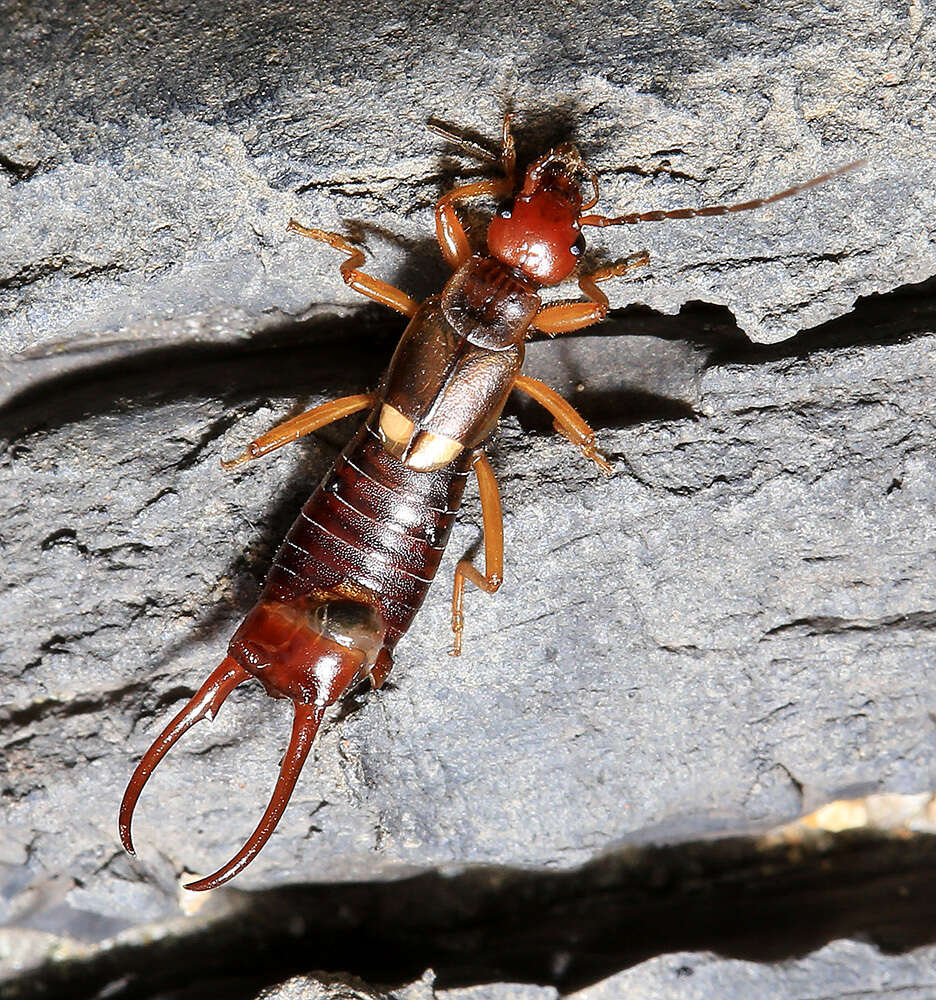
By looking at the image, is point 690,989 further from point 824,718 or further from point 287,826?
point 287,826

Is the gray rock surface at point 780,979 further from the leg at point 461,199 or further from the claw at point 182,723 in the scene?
the leg at point 461,199

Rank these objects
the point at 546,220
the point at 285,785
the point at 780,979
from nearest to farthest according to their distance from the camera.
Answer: the point at 285,785, the point at 546,220, the point at 780,979

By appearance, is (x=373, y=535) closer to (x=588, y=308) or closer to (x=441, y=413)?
(x=441, y=413)

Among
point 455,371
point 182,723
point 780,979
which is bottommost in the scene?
point 780,979

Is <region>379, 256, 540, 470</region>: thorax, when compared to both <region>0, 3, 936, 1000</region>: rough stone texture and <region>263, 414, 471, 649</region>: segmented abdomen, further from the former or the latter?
<region>0, 3, 936, 1000</region>: rough stone texture

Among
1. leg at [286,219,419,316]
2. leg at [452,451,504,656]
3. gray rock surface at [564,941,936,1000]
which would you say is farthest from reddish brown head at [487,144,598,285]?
gray rock surface at [564,941,936,1000]

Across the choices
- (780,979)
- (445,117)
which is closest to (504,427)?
(445,117)

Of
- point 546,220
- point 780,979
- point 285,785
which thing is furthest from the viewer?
point 780,979
